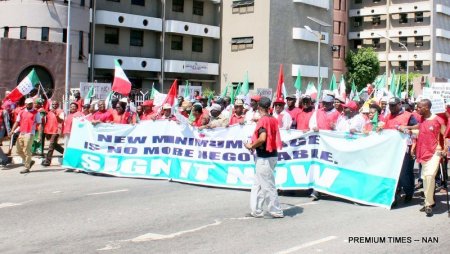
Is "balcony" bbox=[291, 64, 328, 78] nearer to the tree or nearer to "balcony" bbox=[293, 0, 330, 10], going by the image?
"balcony" bbox=[293, 0, 330, 10]

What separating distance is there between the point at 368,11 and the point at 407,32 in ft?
18.1

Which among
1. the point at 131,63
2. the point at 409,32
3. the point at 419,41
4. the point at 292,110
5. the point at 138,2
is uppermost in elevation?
the point at 409,32

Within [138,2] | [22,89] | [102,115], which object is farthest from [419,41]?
[102,115]

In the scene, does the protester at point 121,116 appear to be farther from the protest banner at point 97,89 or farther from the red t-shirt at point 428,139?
the red t-shirt at point 428,139

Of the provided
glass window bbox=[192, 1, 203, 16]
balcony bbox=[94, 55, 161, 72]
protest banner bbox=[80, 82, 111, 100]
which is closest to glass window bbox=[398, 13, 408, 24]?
glass window bbox=[192, 1, 203, 16]

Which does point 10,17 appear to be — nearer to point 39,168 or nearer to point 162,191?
point 39,168

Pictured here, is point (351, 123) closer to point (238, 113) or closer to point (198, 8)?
point (238, 113)

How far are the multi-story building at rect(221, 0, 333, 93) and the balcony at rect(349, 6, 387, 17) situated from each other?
65.6ft

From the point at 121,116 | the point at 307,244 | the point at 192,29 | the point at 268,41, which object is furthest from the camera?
the point at 192,29

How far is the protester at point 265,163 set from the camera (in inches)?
350

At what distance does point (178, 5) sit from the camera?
162 ft

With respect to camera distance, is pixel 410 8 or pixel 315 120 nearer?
pixel 315 120

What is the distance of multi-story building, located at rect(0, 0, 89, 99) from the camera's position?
34.9m

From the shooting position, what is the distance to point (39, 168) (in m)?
15.6
